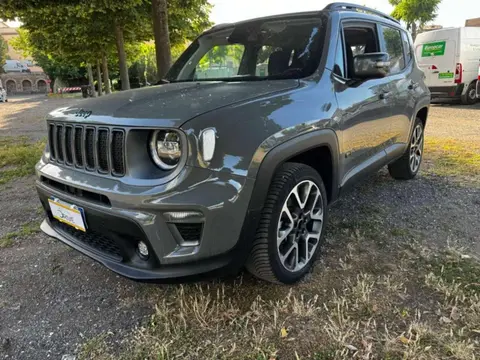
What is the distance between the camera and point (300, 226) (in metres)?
2.61

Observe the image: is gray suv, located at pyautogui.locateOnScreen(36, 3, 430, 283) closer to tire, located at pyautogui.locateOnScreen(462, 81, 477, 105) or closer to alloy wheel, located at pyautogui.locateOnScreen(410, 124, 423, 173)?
alloy wheel, located at pyautogui.locateOnScreen(410, 124, 423, 173)

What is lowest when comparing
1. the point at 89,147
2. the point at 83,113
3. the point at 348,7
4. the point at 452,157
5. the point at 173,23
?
the point at 452,157

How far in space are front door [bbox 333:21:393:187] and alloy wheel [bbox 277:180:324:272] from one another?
1.40 feet

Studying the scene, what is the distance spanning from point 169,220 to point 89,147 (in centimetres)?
73

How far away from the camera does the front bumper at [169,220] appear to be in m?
1.96

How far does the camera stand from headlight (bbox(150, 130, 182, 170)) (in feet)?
6.63

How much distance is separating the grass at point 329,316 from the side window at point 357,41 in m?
1.55

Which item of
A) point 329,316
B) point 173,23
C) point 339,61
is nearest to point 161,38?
point 173,23

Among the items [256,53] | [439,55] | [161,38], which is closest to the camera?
[256,53]

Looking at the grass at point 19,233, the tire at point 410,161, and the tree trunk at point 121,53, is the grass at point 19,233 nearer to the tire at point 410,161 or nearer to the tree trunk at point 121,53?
the tire at point 410,161

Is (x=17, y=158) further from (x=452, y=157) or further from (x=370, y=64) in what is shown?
(x=452, y=157)

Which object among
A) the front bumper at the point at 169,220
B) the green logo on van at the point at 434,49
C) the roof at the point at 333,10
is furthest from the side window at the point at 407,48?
the green logo on van at the point at 434,49

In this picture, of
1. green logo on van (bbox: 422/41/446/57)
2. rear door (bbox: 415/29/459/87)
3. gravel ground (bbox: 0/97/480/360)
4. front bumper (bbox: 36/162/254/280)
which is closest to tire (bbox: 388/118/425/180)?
gravel ground (bbox: 0/97/480/360)

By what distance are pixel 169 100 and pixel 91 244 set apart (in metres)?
1.00
